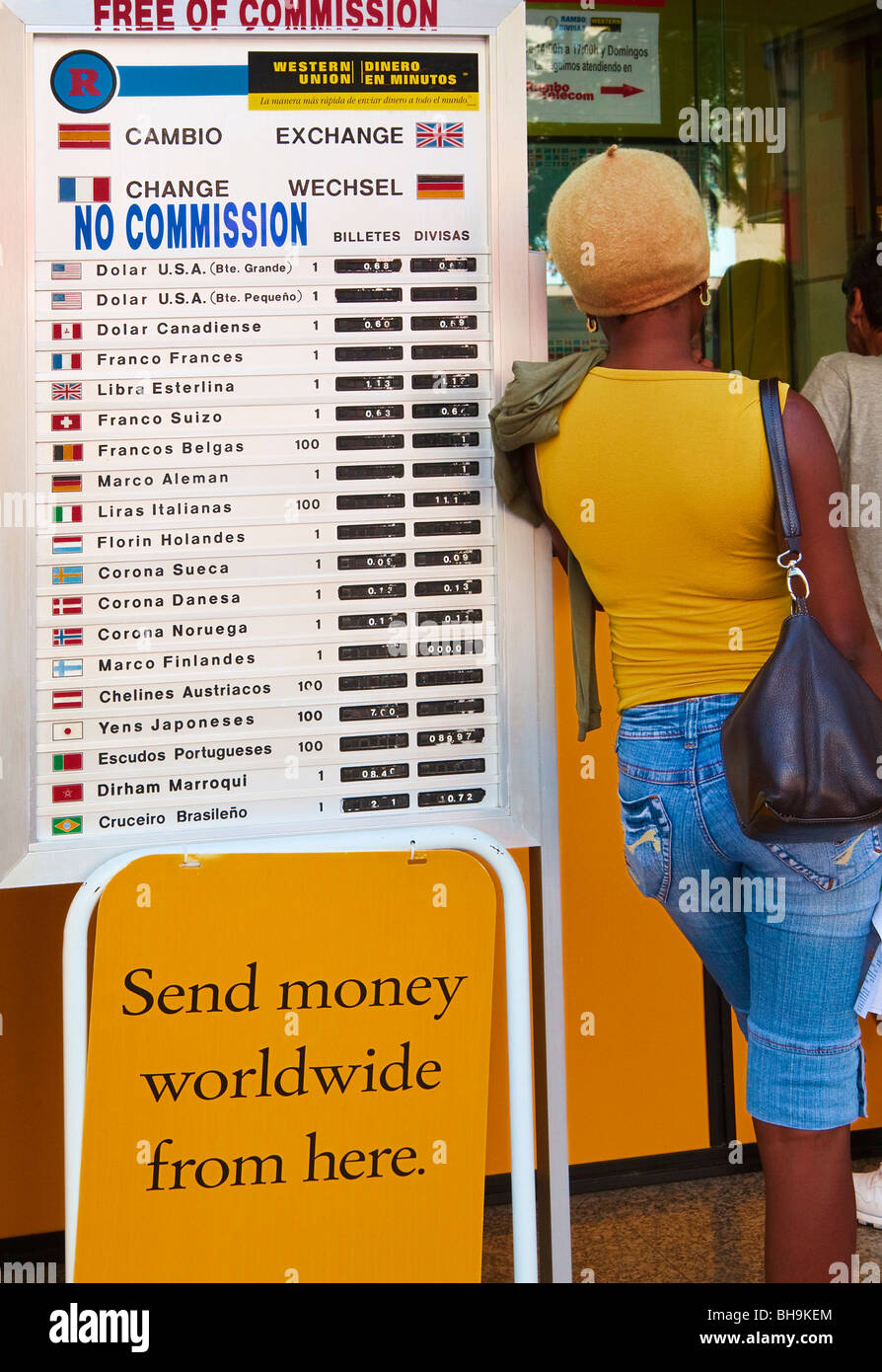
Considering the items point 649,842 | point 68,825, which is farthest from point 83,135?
point 649,842

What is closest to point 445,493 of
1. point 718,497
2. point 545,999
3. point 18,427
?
point 718,497

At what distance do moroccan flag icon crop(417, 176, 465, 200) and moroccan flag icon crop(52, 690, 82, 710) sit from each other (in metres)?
0.91

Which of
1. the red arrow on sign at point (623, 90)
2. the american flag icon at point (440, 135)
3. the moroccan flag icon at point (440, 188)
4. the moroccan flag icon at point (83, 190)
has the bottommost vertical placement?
the moroccan flag icon at point (83, 190)

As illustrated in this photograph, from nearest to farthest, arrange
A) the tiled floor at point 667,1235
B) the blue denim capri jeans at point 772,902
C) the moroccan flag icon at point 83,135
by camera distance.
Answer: the blue denim capri jeans at point 772,902 → the moroccan flag icon at point 83,135 → the tiled floor at point 667,1235

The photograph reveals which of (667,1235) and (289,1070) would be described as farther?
(667,1235)

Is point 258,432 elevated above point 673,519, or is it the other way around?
point 258,432

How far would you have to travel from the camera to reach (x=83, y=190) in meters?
1.92

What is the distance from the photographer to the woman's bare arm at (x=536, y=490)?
6.54ft

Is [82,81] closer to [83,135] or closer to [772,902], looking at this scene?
[83,135]

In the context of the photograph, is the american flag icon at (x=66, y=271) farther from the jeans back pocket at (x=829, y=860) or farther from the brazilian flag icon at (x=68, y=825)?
the jeans back pocket at (x=829, y=860)

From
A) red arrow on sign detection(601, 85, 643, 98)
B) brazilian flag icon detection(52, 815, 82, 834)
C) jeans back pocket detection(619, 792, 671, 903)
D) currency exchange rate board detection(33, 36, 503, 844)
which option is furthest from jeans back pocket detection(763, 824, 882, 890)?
red arrow on sign detection(601, 85, 643, 98)

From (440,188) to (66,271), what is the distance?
1.87 feet

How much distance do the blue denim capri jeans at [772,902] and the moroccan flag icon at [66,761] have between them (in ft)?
2.66

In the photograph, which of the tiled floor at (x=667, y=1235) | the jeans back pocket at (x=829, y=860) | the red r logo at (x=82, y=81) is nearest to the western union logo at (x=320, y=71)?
the red r logo at (x=82, y=81)
